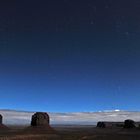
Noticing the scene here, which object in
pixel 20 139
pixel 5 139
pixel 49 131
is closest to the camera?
pixel 5 139

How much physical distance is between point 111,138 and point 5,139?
1655 inches

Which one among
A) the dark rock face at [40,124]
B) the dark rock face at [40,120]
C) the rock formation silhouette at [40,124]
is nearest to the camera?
the dark rock face at [40,124]

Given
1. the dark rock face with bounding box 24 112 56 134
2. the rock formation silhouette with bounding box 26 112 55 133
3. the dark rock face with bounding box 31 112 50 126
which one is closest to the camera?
the dark rock face with bounding box 24 112 56 134

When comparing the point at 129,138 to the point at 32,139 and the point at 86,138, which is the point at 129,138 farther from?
the point at 32,139

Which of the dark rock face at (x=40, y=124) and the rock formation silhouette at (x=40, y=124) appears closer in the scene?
the dark rock face at (x=40, y=124)

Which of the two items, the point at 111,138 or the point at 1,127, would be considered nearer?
the point at 111,138

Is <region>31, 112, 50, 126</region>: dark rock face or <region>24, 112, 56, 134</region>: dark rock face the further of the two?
<region>31, 112, 50, 126</region>: dark rock face

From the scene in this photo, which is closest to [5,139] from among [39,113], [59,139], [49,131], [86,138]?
[59,139]

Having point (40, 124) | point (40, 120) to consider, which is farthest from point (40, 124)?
point (40, 120)

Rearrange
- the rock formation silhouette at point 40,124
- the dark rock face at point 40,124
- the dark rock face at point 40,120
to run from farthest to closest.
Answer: the dark rock face at point 40,120 → the rock formation silhouette at point 40,124 → the dark rock face at point 40,124

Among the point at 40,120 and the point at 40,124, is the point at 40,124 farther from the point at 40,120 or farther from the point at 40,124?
the point at 40,120

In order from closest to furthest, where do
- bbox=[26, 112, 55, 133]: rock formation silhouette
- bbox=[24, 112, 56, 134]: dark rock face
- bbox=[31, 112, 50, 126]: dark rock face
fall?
bbox=[24, 112, 56, 134]: dark rock face < bbox=[26, 112, 55, 133]: rock formation silhouette < bbox=[31, 112, 50, 126]: dark rock face

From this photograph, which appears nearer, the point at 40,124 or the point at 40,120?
the point at 40,124

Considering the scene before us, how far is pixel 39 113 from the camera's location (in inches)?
6772
